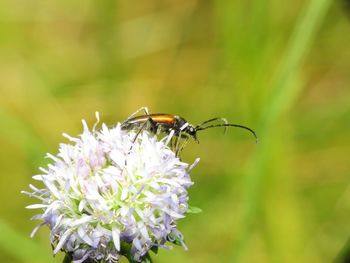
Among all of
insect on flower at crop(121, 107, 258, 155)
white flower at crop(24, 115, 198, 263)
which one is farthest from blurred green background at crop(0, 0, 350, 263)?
white flower at crop(24, 115, 198, 263)

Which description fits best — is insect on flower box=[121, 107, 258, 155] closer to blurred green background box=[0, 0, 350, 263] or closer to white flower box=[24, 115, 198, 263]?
white flower box=[24, 115, 198, 263]

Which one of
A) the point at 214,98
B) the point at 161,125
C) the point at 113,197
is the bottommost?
the point at 113,197

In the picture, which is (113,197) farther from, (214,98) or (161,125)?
(214,98)

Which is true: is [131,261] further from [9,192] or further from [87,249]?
[9,192]

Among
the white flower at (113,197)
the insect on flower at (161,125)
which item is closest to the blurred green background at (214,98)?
the insect on flower at (161,125)

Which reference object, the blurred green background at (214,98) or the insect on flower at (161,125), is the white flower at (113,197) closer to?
the insect on flower at (161,125)

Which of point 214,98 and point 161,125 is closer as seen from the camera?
point 161,125

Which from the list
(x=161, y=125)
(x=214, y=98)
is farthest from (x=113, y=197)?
(x=214, y=98)
